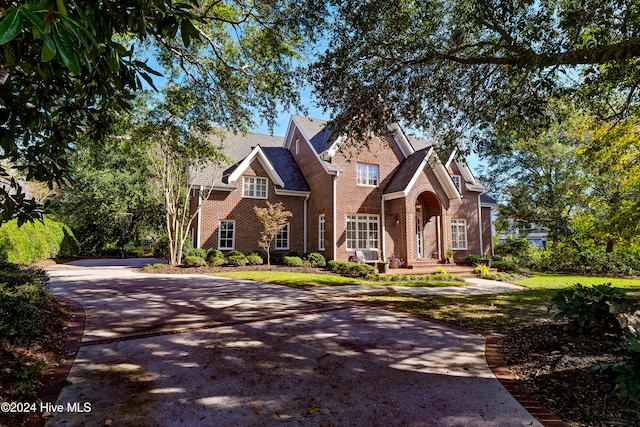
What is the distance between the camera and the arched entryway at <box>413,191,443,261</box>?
1991cm

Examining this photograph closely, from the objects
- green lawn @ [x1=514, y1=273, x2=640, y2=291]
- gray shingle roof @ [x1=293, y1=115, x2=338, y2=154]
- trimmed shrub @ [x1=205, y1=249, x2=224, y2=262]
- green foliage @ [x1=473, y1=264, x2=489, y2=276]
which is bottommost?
green lawn @ [x1=514, y1=273, x2=640, y2=291]

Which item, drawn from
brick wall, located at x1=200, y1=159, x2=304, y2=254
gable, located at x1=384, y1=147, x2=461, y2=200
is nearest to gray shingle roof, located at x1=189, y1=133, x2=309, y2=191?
brick wall, located at x1=200, y1=159, x2=304, y2=254

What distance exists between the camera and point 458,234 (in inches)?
851

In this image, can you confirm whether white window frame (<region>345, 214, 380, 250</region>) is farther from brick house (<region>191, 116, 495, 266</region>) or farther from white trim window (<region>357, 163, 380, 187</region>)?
white trim window (<region>357, 163, 380, 187</region>)

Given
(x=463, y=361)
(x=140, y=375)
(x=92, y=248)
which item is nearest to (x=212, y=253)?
(x=140, y=375)

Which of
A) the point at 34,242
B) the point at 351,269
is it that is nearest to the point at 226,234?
the point at 351,269

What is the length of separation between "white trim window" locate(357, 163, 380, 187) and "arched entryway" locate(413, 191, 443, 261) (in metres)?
2.92

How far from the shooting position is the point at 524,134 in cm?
798

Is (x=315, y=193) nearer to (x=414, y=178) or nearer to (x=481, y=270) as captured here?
(x=414, y=178)

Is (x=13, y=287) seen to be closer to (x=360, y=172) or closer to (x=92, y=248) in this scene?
(x=360, y=172)

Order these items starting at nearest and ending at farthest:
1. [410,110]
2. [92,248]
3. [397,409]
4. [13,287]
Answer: [397,409] < [13,287] < [410,110] < [92,248]

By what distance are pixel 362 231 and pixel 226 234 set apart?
26.1ft

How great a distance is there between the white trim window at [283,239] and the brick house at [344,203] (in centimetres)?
6

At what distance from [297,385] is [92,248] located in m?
33.0
